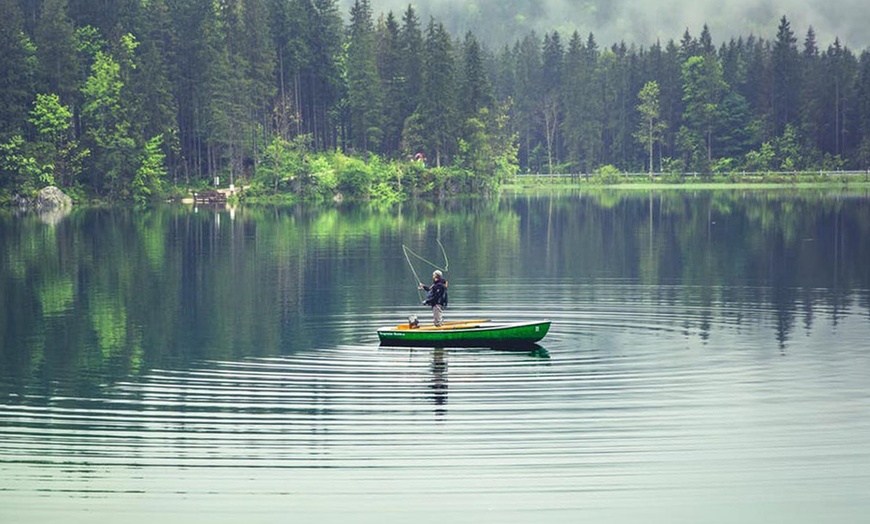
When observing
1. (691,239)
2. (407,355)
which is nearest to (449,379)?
(407,355)

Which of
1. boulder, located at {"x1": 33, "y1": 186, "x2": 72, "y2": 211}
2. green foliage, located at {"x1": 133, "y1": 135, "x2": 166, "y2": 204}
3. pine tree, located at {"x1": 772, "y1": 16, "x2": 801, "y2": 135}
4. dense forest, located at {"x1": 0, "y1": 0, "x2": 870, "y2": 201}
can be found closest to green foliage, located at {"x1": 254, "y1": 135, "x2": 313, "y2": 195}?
dense forest, located at {"x1": 0, "y1": 0, "x2": 870, "y2": 201}

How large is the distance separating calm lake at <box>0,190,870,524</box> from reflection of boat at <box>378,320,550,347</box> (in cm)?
44

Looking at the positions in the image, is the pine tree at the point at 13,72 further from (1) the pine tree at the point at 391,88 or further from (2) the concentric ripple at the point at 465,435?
(2) the concentric ripple at the point at 465,435

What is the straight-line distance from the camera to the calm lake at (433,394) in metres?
19.6

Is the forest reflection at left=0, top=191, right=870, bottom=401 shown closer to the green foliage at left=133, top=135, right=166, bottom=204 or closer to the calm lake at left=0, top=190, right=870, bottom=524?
the calm lake at left=0, top=190, right=870, bottom=524

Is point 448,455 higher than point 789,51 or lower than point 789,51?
lower

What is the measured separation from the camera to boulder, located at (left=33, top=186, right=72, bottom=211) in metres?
122

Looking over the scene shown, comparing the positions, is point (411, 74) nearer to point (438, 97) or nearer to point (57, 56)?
point (438, 97)

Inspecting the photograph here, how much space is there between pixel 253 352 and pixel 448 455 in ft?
43.7

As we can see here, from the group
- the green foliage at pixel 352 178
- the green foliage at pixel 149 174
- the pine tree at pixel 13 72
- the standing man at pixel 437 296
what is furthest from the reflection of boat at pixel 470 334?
the green foliage at pixel 352 178

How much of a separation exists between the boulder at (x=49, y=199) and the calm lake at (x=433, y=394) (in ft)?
206

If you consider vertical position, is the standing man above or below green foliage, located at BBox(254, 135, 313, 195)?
below

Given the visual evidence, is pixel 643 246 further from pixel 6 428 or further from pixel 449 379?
pixel 6 428

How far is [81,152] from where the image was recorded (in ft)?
419
